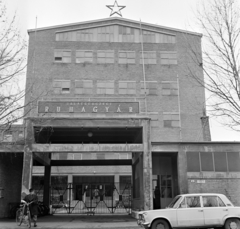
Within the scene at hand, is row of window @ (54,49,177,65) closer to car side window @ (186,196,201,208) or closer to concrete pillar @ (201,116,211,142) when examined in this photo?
concrete pillar @ (201,116,211,142)

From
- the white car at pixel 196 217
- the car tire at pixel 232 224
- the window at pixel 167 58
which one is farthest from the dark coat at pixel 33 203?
the window at pixel 167 58

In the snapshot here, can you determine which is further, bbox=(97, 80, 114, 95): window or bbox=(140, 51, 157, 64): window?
bbox=(140, 51, 157, 64): window

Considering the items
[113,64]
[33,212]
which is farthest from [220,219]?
[113,64]

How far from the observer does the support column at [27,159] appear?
19859 mm

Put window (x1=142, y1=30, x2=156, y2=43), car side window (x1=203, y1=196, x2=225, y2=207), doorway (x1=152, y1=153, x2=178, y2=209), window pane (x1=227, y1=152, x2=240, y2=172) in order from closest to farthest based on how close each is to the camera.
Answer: car side window (x1=203, y1=196, x2=225, y2=207) < window pane (x1=227, y1=152, x2=240, y2=172) < doorway (x1=152, y1=153, x2=178, y2=209) < window (x1=142, y1=30, x2=156, y2=43)

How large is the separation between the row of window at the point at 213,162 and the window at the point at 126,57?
23876 mm

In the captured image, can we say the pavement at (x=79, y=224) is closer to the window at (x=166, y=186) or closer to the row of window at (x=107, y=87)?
the window at (x=166, y=186)

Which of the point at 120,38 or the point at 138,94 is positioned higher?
the point at 120,38

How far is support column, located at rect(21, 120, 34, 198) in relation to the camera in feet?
65.2

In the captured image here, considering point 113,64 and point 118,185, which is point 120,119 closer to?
point 113,64

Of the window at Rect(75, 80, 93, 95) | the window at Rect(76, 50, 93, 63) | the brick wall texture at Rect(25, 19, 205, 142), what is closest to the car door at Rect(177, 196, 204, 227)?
the brick wall texture at Rect(25, 19, 205, 142)

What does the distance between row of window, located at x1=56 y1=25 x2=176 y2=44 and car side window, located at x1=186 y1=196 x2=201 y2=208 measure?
32.9 metres

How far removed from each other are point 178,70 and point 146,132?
23932 millimetres

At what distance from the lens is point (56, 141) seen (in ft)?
90.3
